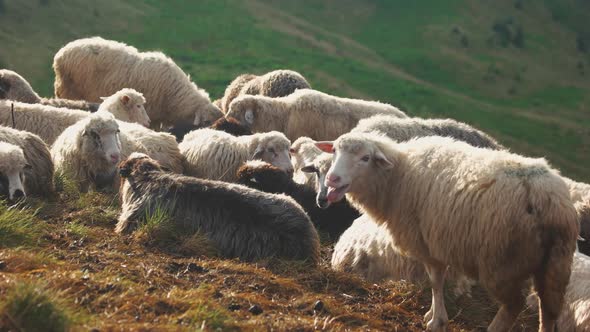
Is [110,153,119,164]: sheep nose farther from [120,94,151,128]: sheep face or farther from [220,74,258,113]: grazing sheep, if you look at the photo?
[220,74,258,113]: grazing sheep

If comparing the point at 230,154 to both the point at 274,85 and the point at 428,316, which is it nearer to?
the point at 428,316

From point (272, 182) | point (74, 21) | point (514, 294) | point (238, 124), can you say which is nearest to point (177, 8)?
point (74, 21)

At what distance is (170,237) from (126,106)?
546 cm

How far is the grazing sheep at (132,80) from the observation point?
14.3 meters

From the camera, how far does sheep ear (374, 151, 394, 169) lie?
6.43 metres

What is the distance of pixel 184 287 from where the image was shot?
224 inches

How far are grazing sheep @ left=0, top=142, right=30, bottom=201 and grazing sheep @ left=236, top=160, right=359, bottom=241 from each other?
2490 millimetres

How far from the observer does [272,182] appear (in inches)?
357

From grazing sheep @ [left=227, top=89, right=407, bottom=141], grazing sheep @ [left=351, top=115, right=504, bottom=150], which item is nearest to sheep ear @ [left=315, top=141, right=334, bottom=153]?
grazing sheep @ [left=351, top=115, right=504, bottom=150]

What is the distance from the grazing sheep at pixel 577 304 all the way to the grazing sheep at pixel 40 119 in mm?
6665

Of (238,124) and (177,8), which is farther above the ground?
(238,124)

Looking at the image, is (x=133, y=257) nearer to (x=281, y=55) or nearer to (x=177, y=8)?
(x=281, y=55)

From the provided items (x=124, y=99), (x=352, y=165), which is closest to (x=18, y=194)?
(x=352, y=165)

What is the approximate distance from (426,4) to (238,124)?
4532 centimetres
